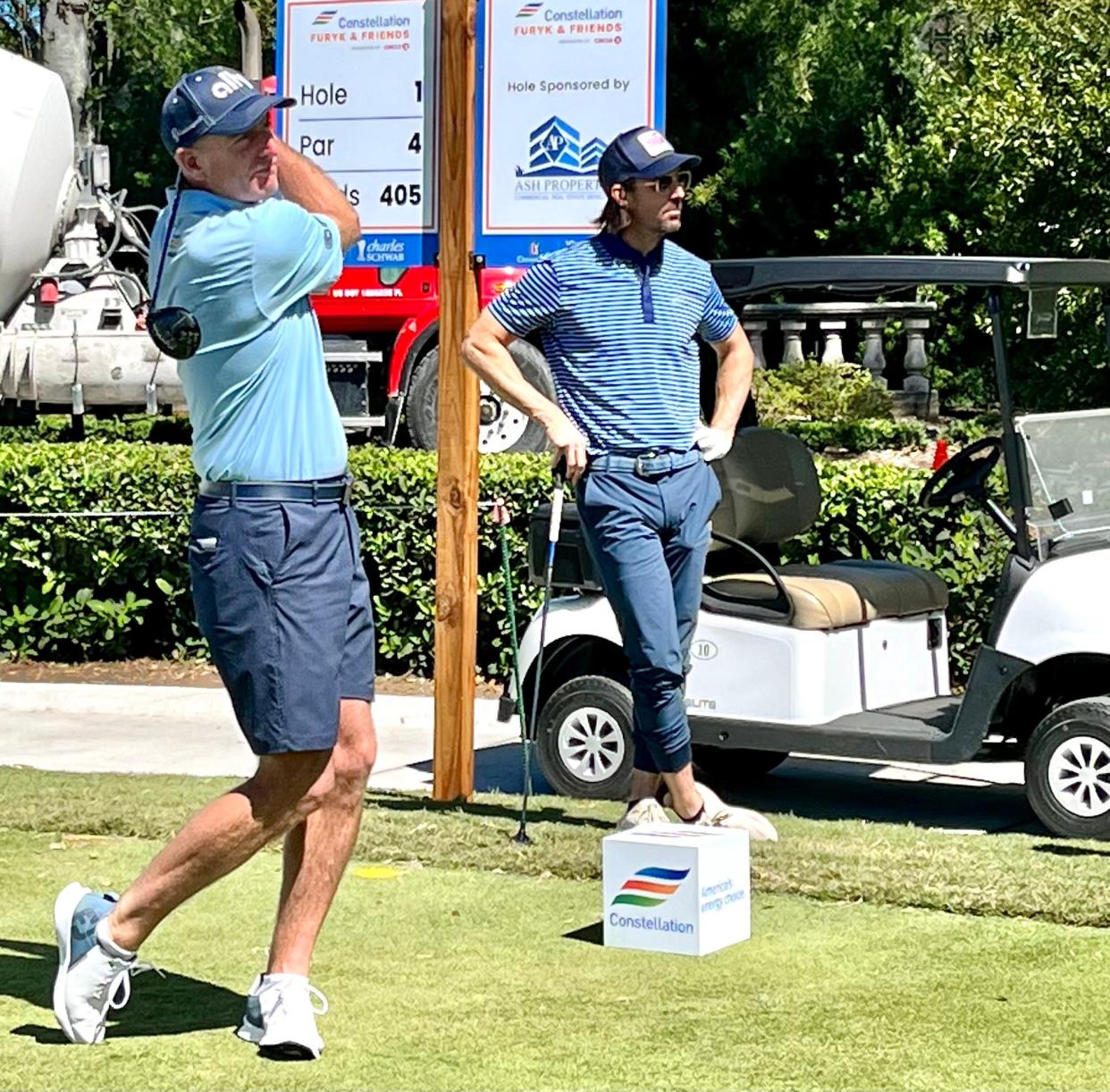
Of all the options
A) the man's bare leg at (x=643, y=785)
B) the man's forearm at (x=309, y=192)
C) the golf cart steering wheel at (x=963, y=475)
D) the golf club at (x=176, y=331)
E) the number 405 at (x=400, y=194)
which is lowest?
the man's bare leg at (x=643, y=785)

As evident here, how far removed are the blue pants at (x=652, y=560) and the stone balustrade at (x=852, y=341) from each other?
1217 cm

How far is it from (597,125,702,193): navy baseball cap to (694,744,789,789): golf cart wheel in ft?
7.76

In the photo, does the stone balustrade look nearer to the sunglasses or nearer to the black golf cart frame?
the black golf cart frame

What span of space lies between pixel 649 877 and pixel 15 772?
365 cm

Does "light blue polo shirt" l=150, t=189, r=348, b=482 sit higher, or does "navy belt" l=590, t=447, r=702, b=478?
"light blue polo shirt" l=150, t=189, r=348, b=482

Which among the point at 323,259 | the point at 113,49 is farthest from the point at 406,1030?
the point at 113,49

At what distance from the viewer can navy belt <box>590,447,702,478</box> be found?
21.2ft

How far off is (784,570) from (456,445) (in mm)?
1209

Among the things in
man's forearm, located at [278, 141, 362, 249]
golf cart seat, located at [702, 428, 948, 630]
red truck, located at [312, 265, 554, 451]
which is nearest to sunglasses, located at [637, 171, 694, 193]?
golf cart seat, located at [702, 428, 948, 630]

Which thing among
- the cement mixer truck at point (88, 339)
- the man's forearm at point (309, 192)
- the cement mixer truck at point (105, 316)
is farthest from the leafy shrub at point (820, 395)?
the man's forearm at point (309, 192)

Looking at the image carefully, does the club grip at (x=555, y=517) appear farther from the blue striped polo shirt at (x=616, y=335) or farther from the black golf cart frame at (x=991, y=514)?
the black golf cart frame at (x=991, y=514)

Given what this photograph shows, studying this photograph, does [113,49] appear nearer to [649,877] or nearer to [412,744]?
[412,744]

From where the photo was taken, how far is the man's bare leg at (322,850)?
468cm

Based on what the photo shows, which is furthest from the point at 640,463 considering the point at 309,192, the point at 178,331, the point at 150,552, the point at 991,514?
the point at 150,552
